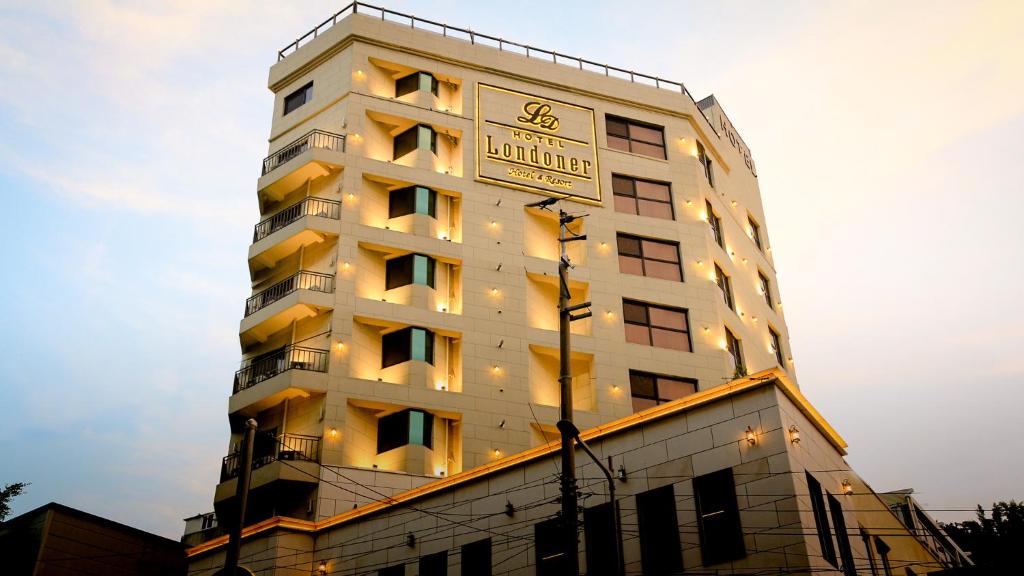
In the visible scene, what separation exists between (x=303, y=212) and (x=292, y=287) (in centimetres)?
356

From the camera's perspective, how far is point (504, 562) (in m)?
27.0

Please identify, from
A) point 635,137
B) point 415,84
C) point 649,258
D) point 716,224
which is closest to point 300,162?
point 415,84

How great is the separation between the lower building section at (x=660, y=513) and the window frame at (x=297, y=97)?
2317 centimetres

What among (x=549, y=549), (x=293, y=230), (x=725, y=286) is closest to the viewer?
(x=549, y=549)

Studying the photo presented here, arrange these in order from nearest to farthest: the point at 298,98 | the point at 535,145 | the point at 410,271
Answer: the point at 410,271 < the point at 535,145 < the point at 298,98

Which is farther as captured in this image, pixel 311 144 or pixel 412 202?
pixel 311 144

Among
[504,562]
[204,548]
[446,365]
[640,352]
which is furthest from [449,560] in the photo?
[640,352]

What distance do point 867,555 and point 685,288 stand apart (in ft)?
66.0

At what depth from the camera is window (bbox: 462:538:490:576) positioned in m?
27.5

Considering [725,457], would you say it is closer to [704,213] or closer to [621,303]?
[621,303]

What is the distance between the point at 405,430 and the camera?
3791 cm

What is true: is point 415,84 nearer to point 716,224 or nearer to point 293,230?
point 293,230

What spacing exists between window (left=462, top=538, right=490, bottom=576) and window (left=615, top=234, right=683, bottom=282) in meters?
19.8

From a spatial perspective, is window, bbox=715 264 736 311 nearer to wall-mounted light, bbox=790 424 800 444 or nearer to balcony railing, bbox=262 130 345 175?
balcony railing, bbox=262 130 345 175
